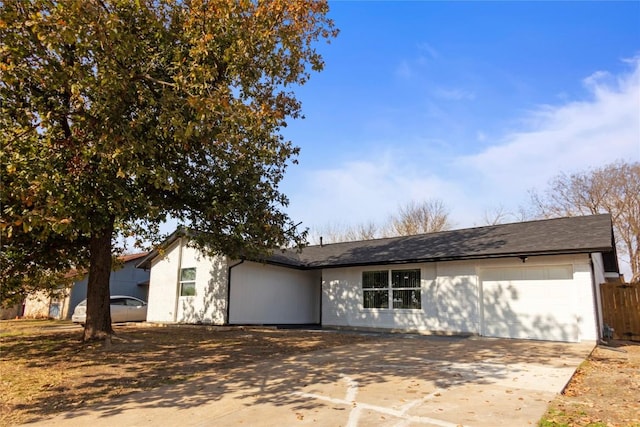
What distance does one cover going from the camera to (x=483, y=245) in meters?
14.5

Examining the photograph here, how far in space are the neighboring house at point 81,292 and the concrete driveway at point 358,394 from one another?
67.4ft

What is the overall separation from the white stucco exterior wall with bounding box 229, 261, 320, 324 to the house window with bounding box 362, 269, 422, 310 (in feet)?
13.5

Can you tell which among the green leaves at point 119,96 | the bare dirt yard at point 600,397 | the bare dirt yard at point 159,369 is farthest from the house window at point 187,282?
the bare dirt yard at point 600,397

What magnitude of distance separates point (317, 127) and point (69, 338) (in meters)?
9.53

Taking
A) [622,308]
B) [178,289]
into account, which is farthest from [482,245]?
[178,289]

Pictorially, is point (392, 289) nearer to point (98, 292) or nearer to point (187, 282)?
point (187, 282)

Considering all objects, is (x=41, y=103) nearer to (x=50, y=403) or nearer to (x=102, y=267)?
(x=102, y=267)

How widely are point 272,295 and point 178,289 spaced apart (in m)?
4.57

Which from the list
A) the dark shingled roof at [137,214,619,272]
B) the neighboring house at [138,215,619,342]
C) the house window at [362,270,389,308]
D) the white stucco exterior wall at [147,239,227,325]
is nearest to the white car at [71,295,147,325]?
the white stucco exterior wall at [147,239,227,325]

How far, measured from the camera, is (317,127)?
12.4 m

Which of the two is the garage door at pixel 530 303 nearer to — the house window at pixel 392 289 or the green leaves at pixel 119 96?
the house window at pixel 392 289

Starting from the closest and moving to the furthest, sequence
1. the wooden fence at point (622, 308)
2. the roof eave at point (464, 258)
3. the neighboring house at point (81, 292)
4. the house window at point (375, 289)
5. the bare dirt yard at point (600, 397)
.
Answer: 1. the bare dirt yard at point (600, 397)
2. the roof eave at point (464, 258)
3. the wooden fence at point (622, 308)
4. the house window at point (375, 289)
5. the neighboring house at point (81, 292)

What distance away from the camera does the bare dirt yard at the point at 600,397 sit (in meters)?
4.72

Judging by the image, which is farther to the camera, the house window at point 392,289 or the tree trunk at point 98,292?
the house window at point 392,289
